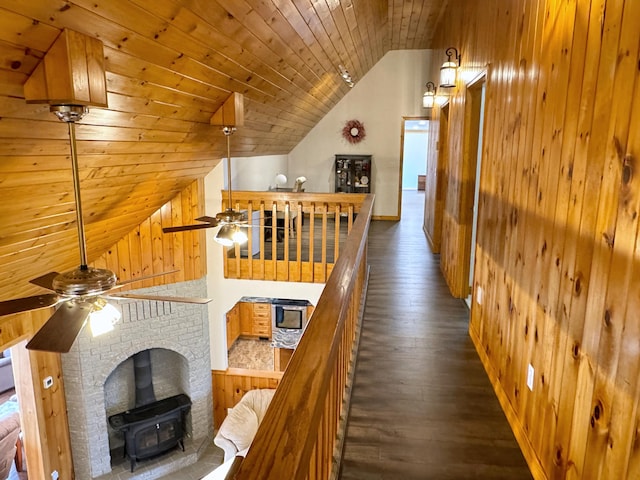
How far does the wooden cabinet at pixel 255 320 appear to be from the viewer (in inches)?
386

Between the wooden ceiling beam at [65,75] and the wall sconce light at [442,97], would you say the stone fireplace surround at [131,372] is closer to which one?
the wall sconce light at [442,97]

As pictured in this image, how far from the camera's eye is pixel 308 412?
0.98 metres

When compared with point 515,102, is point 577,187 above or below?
below

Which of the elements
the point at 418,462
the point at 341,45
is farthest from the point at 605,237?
the point at 341,45

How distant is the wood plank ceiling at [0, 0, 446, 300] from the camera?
6.28 ft

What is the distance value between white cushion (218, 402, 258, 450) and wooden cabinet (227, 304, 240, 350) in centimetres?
333

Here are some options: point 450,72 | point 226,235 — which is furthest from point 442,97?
point 226,235

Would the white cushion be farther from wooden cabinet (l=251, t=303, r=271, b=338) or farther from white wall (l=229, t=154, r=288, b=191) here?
wooden cabinet (l=251, t=303, r=271, b=338)

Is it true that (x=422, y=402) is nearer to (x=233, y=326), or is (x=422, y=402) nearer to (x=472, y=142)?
(x=472, y=142)

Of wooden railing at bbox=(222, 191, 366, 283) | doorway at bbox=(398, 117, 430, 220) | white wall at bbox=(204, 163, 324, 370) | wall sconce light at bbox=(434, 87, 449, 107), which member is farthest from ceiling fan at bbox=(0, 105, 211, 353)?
doorway at bbox=(398, 117, 430, 220)

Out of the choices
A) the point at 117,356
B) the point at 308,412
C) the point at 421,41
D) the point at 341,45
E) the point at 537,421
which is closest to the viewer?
the point at 308,412

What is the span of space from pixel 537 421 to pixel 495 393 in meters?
0.68

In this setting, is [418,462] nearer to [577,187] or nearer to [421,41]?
[577,187]

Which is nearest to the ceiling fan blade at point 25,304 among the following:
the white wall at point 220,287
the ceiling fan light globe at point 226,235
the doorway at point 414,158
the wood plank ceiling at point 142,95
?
the wood plank ceiling at point 142,95
